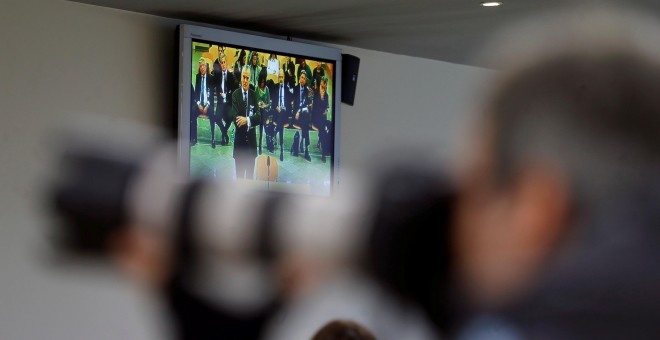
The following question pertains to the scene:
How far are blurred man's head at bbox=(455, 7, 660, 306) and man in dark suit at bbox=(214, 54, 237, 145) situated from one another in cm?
363

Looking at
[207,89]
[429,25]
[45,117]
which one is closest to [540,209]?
[429,25]

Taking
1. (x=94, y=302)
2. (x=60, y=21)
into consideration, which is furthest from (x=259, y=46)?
(x=94, y=302)

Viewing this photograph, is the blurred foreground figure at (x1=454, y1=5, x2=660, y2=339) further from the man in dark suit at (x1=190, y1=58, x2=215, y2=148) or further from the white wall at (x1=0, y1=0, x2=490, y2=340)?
the man in dark suit at (x1=190, y1=58, x2=215, y2=148)

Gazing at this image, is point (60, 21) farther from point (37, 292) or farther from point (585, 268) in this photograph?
point (585, 268)

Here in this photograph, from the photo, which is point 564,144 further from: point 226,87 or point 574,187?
point 226,87

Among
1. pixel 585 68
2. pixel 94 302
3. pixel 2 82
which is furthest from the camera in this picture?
pixel 94 302

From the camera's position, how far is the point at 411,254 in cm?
39

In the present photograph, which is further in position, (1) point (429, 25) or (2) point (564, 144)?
(1) point (429, 25)

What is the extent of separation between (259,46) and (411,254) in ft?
12.4

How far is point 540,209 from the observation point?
→ 33cm

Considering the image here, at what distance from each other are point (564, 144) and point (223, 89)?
3.94 m

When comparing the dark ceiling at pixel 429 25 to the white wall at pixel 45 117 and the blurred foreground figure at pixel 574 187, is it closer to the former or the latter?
the blurred foreground figure at pixel 574 187

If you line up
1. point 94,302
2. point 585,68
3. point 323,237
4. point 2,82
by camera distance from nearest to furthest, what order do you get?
point 585,68 < point 323,237 < point 2,82 < point 94,302

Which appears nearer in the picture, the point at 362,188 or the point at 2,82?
the point at 362,188
